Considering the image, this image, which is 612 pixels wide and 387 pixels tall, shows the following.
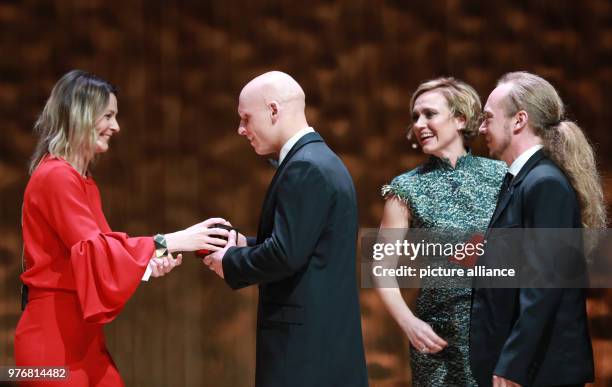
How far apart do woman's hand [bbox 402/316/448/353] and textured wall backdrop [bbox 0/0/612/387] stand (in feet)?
4.88

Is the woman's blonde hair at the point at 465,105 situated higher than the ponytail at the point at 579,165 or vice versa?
the woman's blonde hair at the point at 465,105

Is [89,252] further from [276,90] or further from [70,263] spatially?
[276,90]

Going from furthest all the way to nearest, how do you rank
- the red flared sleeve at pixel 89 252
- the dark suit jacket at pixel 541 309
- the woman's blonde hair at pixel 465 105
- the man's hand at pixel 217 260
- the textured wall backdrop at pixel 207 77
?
1. the textured wall backdrop at pixel 207 77
2. the woman's blonde hair at pixel 465 105
3. the man's hand at pixel 217 260
4. the red flared sleeve at pixel 89 252
5. the dark suit jacket at pixel 541 309

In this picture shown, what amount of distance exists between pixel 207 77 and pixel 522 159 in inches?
86.4

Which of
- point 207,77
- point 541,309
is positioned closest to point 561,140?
point 541,309

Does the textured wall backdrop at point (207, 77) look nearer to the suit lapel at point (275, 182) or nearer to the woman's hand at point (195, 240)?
the woman's hand at point (195, 240)

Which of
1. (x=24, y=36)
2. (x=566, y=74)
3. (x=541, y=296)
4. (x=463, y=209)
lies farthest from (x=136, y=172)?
(x=541, y=296)

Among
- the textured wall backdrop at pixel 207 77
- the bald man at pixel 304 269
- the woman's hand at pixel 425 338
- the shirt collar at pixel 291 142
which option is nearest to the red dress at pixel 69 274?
the bald man at pixel 304 269

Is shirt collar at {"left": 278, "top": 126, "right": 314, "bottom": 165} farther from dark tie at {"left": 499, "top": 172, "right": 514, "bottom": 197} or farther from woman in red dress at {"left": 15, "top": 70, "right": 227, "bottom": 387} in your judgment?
dark tie at {"left": 499, "top": 172, "right": 514, "bottom": 197}

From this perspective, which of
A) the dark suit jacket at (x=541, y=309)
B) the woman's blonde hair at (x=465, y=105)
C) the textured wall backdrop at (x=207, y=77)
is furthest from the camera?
the textured wall backdrop at (x=207, y=77)

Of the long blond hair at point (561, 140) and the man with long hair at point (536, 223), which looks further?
the long blond hair at point (561, 140)

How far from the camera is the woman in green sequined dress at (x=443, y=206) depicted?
102 inches

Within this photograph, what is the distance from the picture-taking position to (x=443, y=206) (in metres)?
2.64

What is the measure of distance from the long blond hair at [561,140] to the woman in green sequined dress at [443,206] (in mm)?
440
